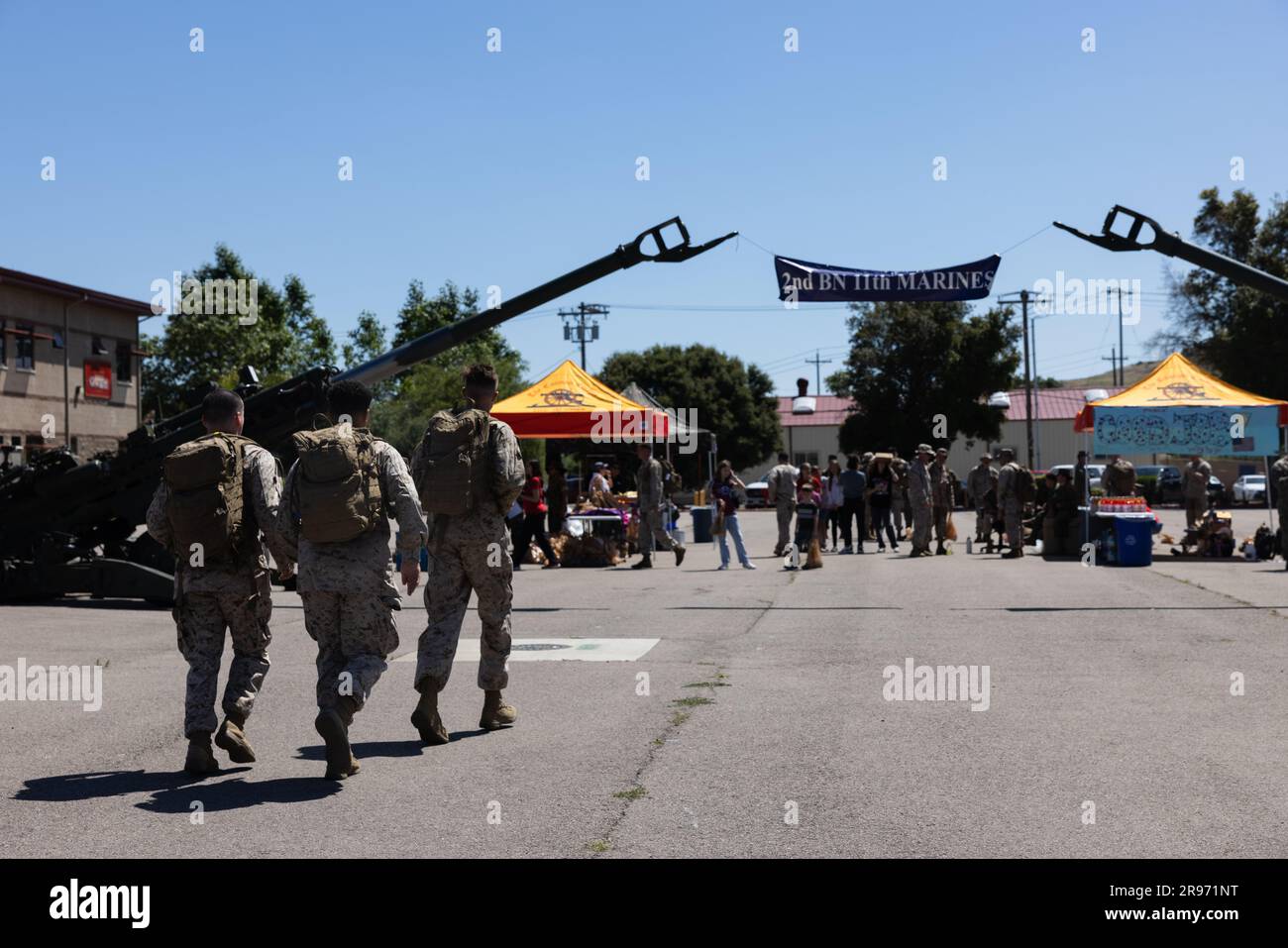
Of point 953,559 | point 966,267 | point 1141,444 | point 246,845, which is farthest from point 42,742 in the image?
point 1141,444

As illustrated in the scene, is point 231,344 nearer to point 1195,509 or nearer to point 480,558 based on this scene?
point 1195,509

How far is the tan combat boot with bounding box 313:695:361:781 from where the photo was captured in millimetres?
6098

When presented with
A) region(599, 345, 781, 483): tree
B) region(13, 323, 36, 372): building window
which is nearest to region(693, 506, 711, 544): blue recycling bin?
region(13, 323, 36, 372): building window

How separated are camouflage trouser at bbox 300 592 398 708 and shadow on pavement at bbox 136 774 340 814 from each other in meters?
0.40

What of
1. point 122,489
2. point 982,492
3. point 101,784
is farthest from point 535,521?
point 101,784

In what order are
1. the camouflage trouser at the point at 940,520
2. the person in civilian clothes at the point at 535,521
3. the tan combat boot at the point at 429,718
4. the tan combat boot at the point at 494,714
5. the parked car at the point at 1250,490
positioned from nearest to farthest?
1. the tan combat boot at the point at 429,718
2. the tan combat boot at the point at 494,714
3. the person in civilian clothes at the point at 535,521
4. the camouflage trouser at the point at 940,520
5. the parked car at the point at 1250,490

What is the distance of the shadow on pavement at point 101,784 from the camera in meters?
5.96

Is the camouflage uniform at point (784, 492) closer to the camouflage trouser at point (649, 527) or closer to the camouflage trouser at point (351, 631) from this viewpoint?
the camouflage trouser at point (649, 527)

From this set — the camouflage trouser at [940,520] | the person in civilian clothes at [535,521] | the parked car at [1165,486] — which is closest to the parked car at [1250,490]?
the parked car at [1165,486]

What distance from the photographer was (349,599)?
6398 mm

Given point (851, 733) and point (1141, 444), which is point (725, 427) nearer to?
point (1141, 444)

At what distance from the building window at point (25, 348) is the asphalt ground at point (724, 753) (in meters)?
36.2
